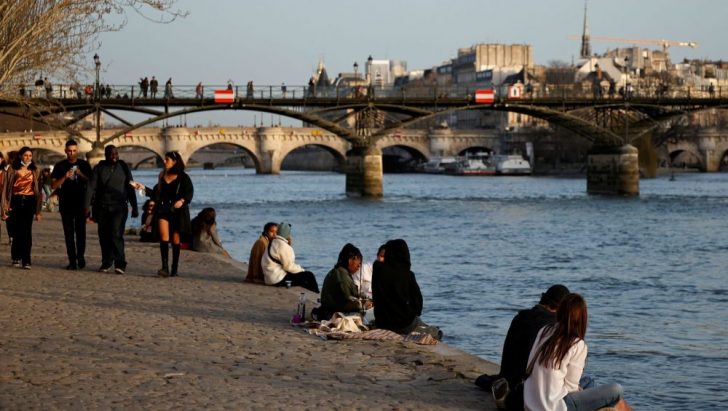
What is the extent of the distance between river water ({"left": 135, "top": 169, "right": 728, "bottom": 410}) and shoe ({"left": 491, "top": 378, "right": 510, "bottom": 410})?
3613 mm

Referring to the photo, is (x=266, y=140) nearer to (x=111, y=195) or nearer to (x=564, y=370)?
(x=111, y=195)

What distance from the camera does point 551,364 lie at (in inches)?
356

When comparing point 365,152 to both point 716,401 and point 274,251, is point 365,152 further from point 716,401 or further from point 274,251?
point 716,401

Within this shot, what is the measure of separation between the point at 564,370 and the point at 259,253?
995 cm

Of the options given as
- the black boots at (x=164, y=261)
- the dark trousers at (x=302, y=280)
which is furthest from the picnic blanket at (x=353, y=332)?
the black boots at (x=164, y=261)

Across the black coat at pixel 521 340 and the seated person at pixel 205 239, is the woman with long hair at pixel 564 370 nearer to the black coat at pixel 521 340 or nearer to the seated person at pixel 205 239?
the black coat at pixel 521 340

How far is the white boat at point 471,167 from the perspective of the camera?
132625mm

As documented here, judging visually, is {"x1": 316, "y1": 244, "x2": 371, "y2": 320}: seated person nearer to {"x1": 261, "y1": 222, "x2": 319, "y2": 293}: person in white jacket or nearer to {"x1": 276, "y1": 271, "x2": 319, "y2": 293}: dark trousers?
{"x1": 261, "y1": 222, "x2": 319, "y2": 293}: person in white jacket

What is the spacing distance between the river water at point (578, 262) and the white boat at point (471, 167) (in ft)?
187

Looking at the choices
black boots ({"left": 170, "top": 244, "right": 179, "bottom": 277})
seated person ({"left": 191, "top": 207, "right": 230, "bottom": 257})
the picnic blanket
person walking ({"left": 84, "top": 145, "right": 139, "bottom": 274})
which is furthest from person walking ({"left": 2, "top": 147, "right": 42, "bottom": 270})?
the picnic blanket

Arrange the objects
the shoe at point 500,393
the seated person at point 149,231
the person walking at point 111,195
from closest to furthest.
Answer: the shoe at point 500,393
the person walking at point 111,195
the seated person at point 149,231

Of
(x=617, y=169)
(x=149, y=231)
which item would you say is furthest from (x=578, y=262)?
(x=617, y=169)

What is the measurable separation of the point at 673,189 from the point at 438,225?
41.6 m

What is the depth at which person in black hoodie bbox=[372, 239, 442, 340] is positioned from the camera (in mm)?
12873
